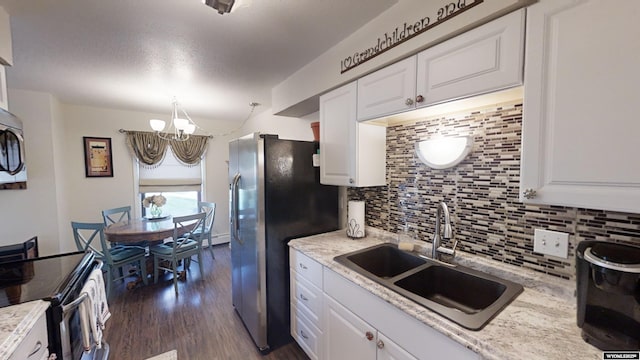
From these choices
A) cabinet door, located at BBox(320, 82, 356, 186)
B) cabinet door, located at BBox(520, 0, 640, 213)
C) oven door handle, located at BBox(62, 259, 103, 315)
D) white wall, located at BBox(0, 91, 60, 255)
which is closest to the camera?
cabinet door, located at BBox(520, 0, 640, 213)

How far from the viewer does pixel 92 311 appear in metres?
1.38

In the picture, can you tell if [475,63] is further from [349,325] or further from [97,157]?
[97,157]

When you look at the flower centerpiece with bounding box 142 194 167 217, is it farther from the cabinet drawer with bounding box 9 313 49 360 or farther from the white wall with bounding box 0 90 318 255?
the cabinet drawer with bounding box 9 313 49 360

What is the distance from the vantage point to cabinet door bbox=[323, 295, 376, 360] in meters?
1.25

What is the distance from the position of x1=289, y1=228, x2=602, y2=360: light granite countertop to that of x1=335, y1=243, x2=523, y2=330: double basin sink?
0.03m

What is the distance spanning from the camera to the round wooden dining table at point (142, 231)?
2.81m

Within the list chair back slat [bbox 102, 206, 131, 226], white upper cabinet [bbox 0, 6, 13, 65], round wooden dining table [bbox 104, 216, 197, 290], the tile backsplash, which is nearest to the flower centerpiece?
round wooden dining table [bbox 104, 216, 197, 290]

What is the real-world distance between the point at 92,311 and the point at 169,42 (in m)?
1.80

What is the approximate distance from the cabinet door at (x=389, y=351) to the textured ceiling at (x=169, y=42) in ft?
5.87

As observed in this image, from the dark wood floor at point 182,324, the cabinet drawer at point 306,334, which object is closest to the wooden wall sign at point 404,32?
the cabinet drawer at point 306,334

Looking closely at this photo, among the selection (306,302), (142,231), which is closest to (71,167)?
(142,231)

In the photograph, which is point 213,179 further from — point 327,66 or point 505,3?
point 505,3

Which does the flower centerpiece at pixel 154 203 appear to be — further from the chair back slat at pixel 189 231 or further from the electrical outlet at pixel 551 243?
the electrical outlet at pixel 551 243

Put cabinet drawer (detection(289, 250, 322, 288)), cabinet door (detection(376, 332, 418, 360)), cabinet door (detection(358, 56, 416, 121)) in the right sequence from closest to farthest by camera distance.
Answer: cabinet door (detection(376, 332, 418, 360)) < cabinet door (detection(358, 56, 416, 121)) < cabinet drawer (detection(289, 250, 322, 288))
